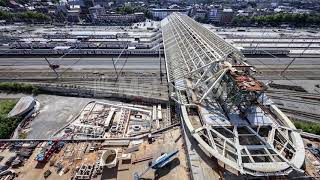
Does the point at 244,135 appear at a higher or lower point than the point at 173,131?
higher

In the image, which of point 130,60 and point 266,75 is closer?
point 266,75

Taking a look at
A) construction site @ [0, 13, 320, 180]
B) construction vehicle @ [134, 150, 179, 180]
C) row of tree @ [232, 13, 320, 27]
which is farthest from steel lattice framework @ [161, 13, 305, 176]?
row of tree @ [232, 13, 320, 27]

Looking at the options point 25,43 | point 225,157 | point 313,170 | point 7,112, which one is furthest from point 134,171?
point 25,43

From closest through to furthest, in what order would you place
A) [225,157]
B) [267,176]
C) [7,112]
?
[267,176] → [225,157] → [7,112]

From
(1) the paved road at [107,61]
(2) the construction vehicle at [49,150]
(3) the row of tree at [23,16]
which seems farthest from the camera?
(3) the row of tree at [23,16]

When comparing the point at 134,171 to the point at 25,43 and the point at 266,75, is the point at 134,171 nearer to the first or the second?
the point at 266,75

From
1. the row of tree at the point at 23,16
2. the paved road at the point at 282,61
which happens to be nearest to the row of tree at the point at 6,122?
the paved road at the point at 282,61

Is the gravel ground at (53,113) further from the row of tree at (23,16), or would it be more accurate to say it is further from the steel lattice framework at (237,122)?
the row of tree at (23,16)

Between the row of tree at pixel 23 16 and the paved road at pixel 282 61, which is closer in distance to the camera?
the paved road at pixel 282 61
